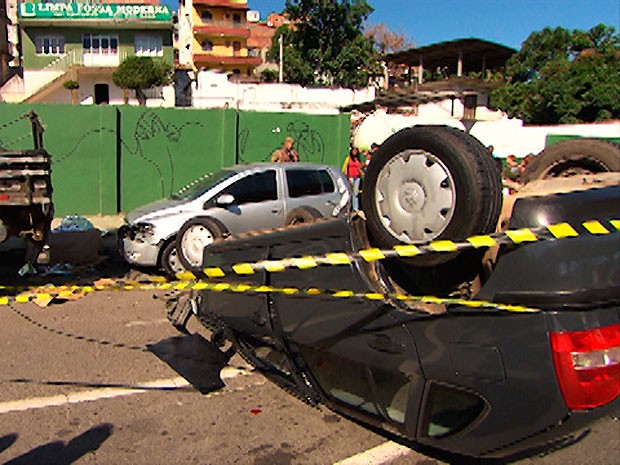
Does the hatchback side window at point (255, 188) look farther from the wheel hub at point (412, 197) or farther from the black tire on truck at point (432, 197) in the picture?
the wheel hub at point (412, 197)

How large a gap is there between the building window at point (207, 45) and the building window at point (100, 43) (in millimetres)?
25001

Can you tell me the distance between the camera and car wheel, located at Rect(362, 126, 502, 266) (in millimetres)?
2533

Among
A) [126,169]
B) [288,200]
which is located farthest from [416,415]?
[126,169]

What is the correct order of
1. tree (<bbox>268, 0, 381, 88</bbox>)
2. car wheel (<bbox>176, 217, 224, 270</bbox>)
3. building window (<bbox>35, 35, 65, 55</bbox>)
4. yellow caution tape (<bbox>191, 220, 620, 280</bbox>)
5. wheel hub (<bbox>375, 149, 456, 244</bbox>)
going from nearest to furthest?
yellow caution tape (<bbox>191, 220, 620, 280</bbox>) → wheel hub (<bbox>375, 149, 456, 244</bbox>) → car wheel (<bbox>176, 217, 224, 270</bbox>) → building window (<bbox>35, 35, 65, 55</bbox>) → tree (<bbox>268, 0, 381, 88</bbox>)

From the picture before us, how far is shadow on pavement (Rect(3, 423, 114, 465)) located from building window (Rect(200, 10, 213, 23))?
68682mm

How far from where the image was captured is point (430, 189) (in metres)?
2.68

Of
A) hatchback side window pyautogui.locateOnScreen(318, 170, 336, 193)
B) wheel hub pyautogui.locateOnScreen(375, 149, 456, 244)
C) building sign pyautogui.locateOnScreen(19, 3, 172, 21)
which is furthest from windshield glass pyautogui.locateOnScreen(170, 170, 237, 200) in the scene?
building sign pyautogui.locateOnScreen(19, 3, 172, 21)

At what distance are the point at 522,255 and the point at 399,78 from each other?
57045 millimetres

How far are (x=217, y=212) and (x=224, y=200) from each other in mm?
238

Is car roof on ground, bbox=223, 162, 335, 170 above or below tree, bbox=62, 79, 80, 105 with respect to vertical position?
below

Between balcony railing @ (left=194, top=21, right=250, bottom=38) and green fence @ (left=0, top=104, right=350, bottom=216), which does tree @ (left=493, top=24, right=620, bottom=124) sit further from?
balcony railing @ (left=194, top=21, right=250, bottom=38)

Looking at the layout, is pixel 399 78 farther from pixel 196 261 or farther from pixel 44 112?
pixel 196 261

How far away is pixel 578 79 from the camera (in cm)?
3634

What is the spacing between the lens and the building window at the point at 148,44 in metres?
43.1
